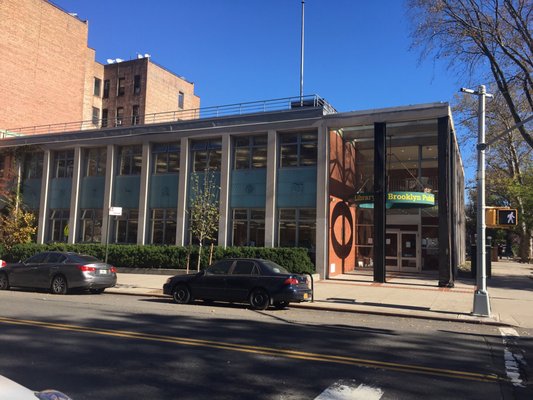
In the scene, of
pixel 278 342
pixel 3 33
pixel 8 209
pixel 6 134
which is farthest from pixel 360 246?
pixel 3 33

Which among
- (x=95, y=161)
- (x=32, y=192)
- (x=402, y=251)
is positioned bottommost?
(x=402, y=251)

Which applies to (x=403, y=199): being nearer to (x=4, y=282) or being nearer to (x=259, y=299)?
(x=259, y=299)

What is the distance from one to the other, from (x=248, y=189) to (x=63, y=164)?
14.2 meters

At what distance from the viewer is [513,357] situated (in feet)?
26.0

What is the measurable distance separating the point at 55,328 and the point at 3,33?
3819 cm

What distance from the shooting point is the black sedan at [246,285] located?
12.8 metres

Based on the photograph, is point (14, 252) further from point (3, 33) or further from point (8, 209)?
point (3, 33)

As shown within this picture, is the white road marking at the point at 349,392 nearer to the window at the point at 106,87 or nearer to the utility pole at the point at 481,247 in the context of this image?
the utility pole at the point at 481,247

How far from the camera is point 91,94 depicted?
163 ft

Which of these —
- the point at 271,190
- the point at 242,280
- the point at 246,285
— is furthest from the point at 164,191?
the point at 246,285

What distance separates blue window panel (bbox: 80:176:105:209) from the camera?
29.0 metres

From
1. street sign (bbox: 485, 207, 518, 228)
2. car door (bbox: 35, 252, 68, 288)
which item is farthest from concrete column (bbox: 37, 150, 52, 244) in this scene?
street sign (bbox: 485, 207, 518, 228)

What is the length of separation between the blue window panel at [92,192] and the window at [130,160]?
159 cm

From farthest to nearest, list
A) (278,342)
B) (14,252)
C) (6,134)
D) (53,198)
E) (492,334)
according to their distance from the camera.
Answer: (6,134)
(53,198)
(14,252)
(492,334)
(278,342)
